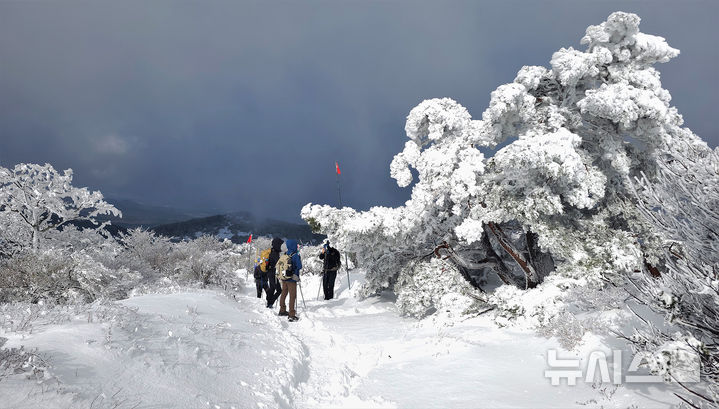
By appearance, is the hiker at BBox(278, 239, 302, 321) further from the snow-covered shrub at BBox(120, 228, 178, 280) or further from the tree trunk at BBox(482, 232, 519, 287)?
the snow-covered shrub at BBox(120, 228, 178, 280)

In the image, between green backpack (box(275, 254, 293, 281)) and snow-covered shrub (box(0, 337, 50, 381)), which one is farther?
green backpack (box(275, 254, 293, 281))

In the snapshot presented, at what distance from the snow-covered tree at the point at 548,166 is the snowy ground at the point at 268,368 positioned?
2706mm

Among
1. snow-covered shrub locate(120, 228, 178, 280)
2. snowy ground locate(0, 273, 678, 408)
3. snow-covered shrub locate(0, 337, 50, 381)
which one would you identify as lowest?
snowy ground locate(0, 273, 678, 408)

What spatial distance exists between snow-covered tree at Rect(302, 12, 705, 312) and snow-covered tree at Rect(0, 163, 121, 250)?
37.9ft

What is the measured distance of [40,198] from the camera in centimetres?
1371

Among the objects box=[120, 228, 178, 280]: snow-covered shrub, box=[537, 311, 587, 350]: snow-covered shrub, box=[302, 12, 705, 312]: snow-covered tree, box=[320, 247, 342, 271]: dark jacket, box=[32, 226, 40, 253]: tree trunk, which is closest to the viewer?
box=[537, 311, 587, 350]: snow-covered shrub

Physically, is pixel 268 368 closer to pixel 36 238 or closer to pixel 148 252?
pixel 36 238

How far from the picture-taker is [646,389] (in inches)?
138

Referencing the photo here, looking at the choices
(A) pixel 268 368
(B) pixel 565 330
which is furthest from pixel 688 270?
(A) pixel 268 368

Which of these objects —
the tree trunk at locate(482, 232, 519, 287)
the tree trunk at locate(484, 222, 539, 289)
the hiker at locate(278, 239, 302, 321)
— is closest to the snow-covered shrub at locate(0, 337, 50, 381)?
the hiker at locate(278, 239, 302, 321)

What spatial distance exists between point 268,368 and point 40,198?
48.4 ft

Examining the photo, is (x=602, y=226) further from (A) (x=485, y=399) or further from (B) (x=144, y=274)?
(B) (x=144, y=274)

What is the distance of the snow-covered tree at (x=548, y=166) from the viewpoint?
24.6 feet

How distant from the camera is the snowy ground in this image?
10.1ft
